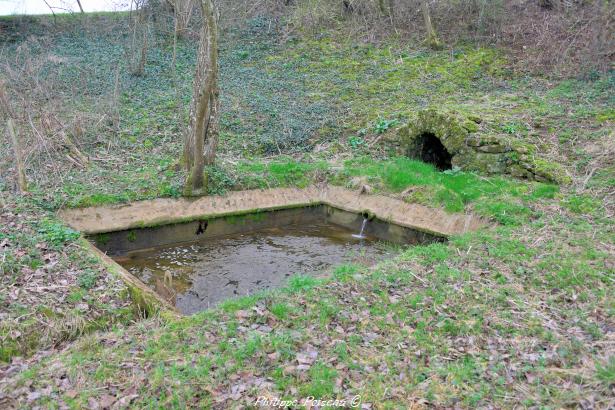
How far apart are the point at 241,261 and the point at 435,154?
20.5ft

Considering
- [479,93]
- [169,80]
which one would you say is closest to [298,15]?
[169,80]

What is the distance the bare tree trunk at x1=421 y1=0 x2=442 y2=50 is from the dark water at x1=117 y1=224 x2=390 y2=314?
34.1 ft

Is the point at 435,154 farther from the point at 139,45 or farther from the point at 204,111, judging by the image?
the point at 139,45

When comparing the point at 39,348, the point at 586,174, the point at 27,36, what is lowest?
the point at 39,348

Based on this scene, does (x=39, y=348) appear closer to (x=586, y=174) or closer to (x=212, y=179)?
(x=212, y=179)

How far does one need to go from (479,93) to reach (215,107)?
332 inches

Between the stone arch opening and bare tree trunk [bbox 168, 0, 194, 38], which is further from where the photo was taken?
bare tree trunk [bbox 168, 0, 194, 38]

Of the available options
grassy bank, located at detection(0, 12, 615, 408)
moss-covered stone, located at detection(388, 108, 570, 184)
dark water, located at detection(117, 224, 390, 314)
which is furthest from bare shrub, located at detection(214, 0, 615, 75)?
dark water, located at detection(117, 224, 390, 314)

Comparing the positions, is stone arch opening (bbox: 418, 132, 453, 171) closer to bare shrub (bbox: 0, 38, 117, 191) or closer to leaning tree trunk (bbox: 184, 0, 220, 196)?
leaning tree trunk (bbox: 184, 0, 220, 196)

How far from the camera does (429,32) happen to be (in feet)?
60.2

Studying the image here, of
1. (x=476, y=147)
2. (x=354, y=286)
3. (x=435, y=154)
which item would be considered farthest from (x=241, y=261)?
(x=435, y=154)

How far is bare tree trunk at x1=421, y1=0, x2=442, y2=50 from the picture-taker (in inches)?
715

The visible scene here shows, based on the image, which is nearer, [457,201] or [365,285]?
[365,285]

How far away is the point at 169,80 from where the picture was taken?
56.0ft
